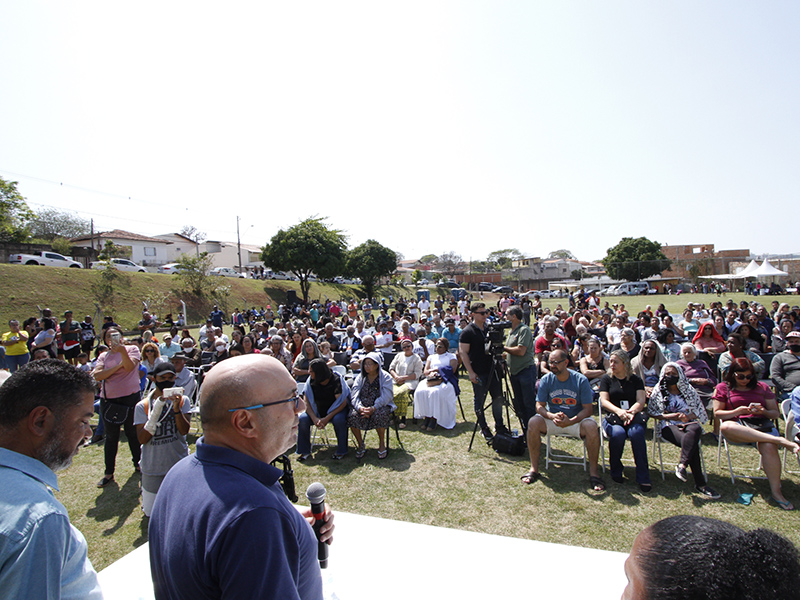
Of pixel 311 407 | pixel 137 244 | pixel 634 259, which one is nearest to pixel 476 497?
pixel 311 407

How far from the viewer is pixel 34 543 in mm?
1115

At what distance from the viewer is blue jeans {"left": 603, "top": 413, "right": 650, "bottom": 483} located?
4.38 m

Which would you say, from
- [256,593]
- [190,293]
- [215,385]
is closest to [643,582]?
[256,593]

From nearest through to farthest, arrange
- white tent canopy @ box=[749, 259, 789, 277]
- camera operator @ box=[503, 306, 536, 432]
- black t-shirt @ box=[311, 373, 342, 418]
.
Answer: camera operator @ box=[503, 306, 536, 432] → black t-shirt @ box=[311, 373, 342, 418] → white tent canopy @ box=[749, 259, 789, 277]

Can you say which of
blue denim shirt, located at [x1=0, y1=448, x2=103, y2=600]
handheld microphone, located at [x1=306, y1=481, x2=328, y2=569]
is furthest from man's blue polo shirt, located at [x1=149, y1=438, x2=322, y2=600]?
handheld microphone, located at [x1=306, y1=481, x2=328, y2=569]

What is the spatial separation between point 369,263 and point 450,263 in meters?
45.0

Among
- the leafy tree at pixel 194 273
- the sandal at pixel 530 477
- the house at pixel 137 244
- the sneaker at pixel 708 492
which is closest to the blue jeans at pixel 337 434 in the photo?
the sandal at pixel 530 477

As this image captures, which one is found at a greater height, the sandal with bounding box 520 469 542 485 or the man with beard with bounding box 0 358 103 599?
the man with beard with bounding box 0 358 103 599

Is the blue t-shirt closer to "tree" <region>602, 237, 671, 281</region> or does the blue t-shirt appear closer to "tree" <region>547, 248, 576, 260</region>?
"tree" <region>602, 237, 671, 281</region>

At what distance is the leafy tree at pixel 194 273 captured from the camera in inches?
1086

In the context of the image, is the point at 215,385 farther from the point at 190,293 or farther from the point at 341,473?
the point at 190,293

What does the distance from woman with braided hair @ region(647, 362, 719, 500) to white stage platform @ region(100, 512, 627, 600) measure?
261 centimetres

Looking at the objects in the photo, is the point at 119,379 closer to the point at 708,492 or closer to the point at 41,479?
the point at 41,479

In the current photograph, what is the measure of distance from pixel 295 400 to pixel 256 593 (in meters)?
0.53
